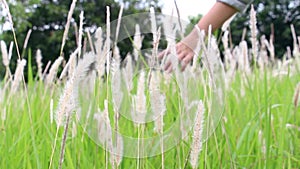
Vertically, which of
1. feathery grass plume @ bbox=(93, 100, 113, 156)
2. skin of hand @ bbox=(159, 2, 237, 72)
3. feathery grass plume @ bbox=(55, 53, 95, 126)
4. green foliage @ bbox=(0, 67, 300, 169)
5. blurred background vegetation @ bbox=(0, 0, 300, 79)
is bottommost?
green foliage @ bbox=(0, 67, 300, 169)

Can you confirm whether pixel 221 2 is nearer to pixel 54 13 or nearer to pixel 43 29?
pixel 54 13

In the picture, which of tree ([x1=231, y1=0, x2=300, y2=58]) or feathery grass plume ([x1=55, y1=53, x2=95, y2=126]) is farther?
tree ([x1=231, y1=0, x2=300, y2=58])

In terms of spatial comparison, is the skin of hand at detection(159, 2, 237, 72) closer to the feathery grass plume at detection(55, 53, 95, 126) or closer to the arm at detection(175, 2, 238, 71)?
the arm at detection(175, 2, 238, 71)

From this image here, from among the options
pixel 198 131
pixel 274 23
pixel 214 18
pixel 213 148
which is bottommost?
Result: pixel 213 148

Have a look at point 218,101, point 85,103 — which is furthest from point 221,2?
point 85,103

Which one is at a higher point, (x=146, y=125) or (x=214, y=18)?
(x=214, y=18)

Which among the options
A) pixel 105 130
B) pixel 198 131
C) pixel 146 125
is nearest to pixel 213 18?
pixel 146 125

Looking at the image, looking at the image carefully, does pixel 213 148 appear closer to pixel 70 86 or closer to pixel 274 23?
pixel 70 86

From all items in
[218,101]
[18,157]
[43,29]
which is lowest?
[18,157]

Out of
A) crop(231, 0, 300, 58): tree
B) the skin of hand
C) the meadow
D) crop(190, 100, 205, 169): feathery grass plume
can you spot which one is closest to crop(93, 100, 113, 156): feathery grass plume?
the meadow

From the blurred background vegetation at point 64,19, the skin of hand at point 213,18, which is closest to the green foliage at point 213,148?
the skin of hand at point 213,18

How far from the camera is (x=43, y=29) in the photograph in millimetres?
14578

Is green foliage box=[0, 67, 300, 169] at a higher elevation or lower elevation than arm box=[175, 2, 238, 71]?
lower

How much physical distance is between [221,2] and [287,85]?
500 mm
